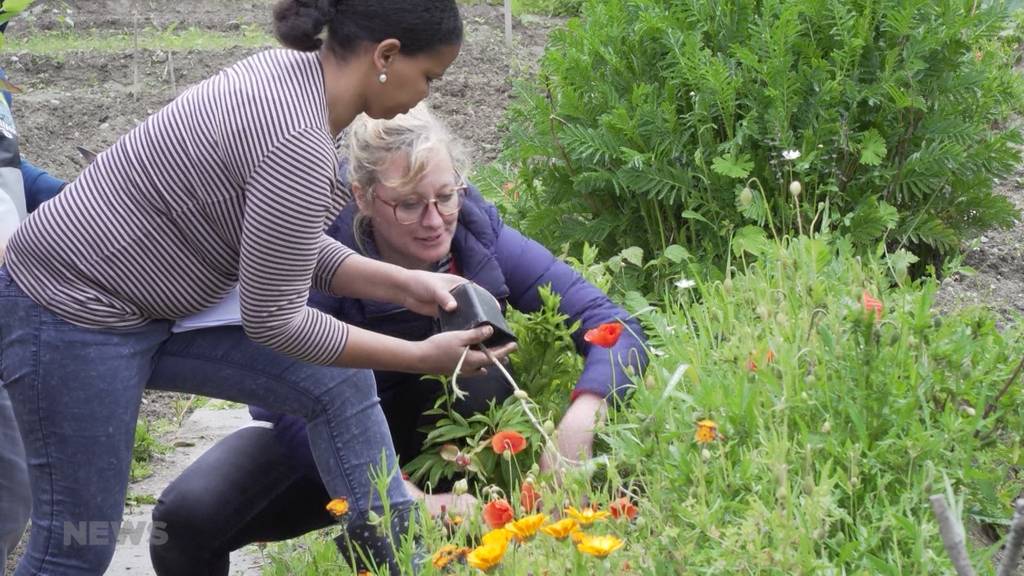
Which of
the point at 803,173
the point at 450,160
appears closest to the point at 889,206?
the point at 803,173

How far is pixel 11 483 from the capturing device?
2949mm

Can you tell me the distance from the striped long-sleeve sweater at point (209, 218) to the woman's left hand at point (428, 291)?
0.29m

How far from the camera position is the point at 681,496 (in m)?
2.20

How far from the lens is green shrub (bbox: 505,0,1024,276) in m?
3.70

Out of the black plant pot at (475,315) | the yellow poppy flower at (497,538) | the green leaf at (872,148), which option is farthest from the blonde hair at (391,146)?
the green leaf at (872,148)

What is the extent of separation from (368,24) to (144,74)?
808 cm

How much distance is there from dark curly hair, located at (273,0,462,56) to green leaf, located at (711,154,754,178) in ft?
4.73

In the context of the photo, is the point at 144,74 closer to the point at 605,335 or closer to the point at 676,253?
the point at 676,253

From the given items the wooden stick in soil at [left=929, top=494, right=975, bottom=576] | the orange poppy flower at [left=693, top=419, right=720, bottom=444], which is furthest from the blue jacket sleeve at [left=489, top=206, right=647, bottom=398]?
the wooden stick in soil at [left=929, top=494, right=975, bottom=576]

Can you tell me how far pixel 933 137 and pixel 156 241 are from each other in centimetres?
239

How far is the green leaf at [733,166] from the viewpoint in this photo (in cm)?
365

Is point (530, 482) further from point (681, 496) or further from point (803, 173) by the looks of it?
point (803, 173)

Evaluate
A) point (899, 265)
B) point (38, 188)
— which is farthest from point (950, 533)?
point (38, 188)

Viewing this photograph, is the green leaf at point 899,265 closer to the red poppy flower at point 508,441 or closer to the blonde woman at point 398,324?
the blonde woman at point 398,324
